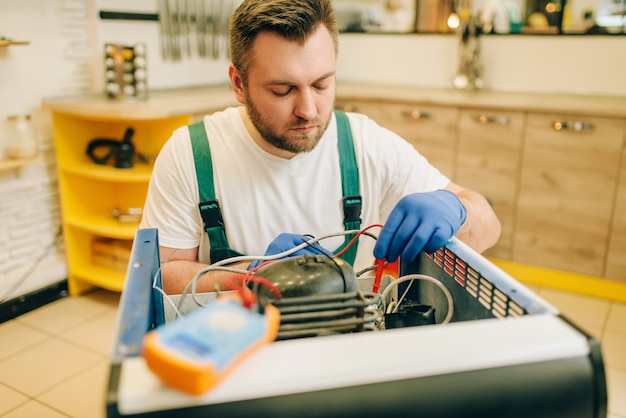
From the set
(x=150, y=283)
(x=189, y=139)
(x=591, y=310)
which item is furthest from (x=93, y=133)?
(x=591, y=310)

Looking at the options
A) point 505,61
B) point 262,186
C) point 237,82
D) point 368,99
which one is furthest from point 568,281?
point 237,82

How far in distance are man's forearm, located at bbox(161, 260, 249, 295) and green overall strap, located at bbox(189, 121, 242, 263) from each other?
7cm

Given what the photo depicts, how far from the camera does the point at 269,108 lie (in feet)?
4.21

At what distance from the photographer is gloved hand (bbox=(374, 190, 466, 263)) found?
97 centimetres

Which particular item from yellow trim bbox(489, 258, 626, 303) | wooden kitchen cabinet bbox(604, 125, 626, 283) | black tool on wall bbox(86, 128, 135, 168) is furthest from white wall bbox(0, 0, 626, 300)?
yellow trim bbox(489, 258, 626, 303)

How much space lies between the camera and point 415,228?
100 cm

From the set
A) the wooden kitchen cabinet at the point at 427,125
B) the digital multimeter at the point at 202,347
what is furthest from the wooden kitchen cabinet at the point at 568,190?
the digital multimeter at the point at 202,347

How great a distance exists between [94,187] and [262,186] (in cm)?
189

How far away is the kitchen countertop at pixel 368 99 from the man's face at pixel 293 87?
1.37 meters

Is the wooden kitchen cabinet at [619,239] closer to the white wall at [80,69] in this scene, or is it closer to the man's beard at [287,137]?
the white wall at [80,69]

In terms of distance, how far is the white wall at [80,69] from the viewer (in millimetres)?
2711

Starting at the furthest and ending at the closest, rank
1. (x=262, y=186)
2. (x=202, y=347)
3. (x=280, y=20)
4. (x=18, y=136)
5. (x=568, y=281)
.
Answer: (x=568, y=281), (x=18, y=136), (x=262, y=186), (x=280, y=20), (x=202, y=347)

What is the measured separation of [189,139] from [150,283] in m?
0.67

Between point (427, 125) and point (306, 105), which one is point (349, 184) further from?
point (427, 125)
